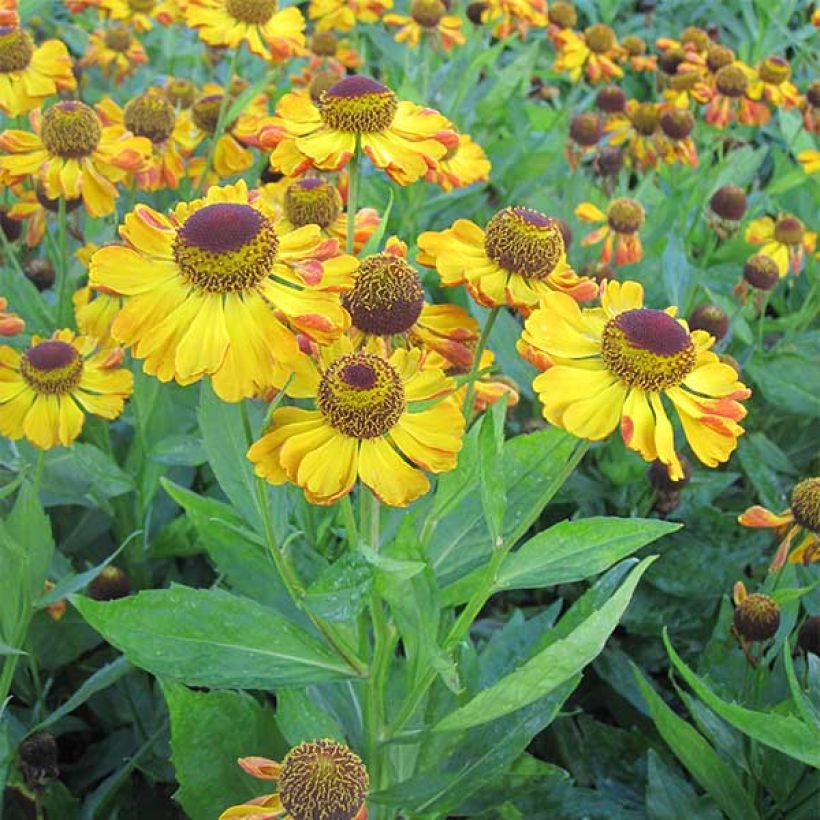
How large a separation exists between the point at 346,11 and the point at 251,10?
73 cm

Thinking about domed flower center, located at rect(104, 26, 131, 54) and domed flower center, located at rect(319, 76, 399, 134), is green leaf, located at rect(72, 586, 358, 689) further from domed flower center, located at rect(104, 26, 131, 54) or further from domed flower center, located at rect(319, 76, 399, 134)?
domed flower center, located at rect(104, 26, 131, 54)

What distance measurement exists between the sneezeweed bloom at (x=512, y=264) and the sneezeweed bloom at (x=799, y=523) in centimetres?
47

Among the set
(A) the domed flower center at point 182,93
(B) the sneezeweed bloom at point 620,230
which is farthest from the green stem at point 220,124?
(B) the sneezeweed bloom at point 620,230

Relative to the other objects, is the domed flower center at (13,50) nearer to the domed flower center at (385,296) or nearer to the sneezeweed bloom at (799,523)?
the domed flower center at (385,296)

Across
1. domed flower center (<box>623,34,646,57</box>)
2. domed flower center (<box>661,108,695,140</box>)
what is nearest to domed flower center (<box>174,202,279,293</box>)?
domed flower center (<box>661,108,695,140</box>)

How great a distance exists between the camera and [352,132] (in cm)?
108

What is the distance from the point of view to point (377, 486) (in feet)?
2.67

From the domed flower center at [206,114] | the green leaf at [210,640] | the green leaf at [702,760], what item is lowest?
the green leaf at [702,760]

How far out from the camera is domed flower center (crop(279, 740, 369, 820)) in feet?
2.75

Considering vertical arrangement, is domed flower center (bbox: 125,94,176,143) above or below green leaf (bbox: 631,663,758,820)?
above

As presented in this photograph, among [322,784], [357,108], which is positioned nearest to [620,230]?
[357,108]

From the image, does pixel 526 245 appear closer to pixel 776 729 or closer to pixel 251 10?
pixel 776 729

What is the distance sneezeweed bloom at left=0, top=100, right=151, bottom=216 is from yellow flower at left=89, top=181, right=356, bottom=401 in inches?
23.8

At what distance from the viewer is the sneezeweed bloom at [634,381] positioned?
2.68 ft
